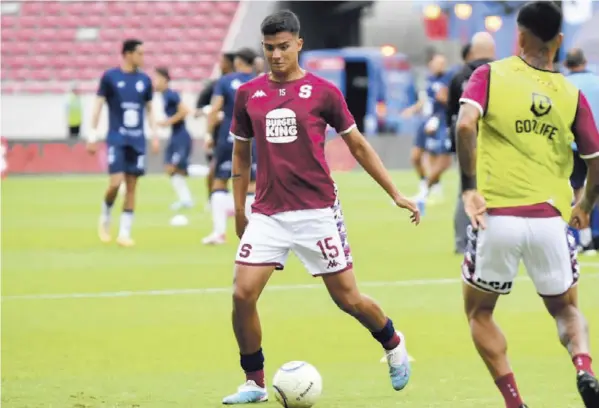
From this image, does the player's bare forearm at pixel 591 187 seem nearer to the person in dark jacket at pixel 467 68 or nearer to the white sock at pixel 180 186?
the person in dark jacket at pixel 467 68

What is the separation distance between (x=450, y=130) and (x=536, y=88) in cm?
729

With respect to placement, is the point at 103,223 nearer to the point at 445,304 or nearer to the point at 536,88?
the point at 445,304

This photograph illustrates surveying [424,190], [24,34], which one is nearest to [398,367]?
[424,190]

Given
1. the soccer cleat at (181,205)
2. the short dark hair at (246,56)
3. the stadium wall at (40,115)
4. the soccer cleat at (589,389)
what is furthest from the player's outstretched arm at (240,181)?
the stadium wall at (40,115)

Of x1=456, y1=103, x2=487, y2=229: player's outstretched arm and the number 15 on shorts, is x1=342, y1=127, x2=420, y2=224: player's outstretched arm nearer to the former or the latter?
the number 15 on shorts

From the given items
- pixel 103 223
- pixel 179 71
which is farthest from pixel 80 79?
pixel 103 223

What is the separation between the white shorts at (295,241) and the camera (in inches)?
287

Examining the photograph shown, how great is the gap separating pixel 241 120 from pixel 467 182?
177 centimetres

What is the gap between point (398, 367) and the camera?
7586mm

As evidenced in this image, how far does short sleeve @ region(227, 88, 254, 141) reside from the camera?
7391 mm

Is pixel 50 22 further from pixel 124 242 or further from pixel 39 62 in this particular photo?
pixel 124 242

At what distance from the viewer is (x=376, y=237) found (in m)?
17.7

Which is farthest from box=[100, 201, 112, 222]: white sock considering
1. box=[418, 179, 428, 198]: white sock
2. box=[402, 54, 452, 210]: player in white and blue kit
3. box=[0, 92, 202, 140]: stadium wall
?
box=[0, 92, 202, 140]: stadium wall

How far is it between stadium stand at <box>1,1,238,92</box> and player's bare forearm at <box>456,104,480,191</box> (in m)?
35.3
